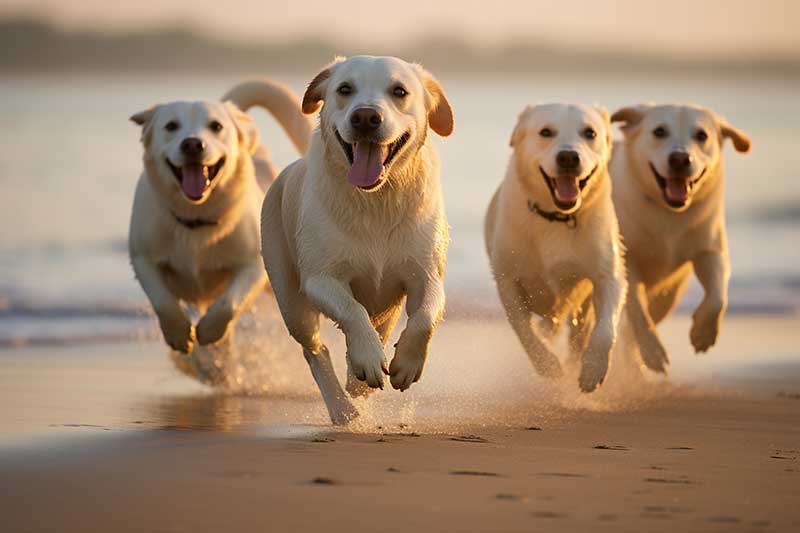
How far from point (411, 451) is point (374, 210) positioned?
43.3 inches

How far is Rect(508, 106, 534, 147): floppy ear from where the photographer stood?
8.43 meters

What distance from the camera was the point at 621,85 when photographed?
45844mm

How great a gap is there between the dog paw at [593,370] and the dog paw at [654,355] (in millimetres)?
1270

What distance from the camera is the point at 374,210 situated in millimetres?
6758

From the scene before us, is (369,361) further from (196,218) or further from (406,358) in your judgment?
(196,218)

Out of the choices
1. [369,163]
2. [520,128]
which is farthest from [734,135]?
[369,163]

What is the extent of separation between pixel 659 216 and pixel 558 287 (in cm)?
120

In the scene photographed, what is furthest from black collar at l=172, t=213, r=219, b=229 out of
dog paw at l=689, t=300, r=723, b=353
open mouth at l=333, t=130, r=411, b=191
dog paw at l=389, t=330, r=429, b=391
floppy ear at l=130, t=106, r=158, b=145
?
dog paw at l=689, t=300, r=723, b=353

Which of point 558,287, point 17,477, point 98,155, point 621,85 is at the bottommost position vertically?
point 17,477

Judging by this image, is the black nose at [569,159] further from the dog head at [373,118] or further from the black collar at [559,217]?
the dog head at [373,118]

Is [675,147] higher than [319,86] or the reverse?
higher

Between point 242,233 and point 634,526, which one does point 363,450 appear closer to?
point 634,526

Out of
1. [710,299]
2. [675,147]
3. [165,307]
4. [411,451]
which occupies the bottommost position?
[411,451]

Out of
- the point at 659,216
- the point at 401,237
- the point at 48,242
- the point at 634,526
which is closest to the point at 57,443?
the point at 401,237
